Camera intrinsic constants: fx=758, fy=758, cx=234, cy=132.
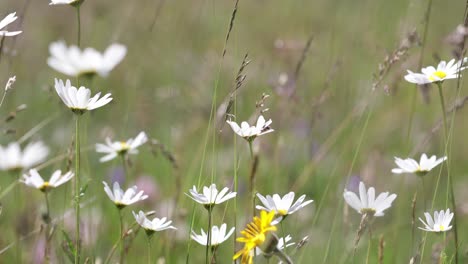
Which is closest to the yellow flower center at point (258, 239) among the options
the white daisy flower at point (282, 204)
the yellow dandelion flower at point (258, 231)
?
the yellow dandelion flower at point (258, 231)

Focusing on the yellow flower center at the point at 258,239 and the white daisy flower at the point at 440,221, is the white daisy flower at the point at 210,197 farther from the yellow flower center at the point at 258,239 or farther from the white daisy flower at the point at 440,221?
the white daisy flower at the point at 440,221

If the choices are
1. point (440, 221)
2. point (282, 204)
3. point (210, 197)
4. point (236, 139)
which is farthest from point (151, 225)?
point (236, 139)

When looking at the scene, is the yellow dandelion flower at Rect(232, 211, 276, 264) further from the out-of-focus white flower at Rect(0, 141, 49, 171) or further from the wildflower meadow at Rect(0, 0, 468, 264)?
the out-of-focus white flower at Rect(0, 141, 49, 171)

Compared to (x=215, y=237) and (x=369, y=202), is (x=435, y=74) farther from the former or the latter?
(x=215, y=237)

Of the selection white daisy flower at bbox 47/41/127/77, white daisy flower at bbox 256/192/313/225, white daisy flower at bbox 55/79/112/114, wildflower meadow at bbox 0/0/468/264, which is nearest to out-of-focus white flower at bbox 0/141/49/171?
wildflower meadow at bbox 0/0/468/264

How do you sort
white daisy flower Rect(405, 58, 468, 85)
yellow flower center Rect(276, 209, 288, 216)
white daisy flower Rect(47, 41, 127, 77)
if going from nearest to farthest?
yellow flower center Rect(276, 209, 288, 216), white daisy flower Rect(405, 58, 468, 85), white daisy flower Rect(47, 41, 127, 77)

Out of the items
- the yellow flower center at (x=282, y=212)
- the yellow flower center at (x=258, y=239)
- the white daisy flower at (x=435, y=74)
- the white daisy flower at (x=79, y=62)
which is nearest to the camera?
the yellow flower center at (x=258, y=239)

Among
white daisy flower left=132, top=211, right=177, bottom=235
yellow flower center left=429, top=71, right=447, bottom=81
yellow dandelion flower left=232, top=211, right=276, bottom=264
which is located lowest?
white daisy flower left=132, top=211, right=177, bottom=235

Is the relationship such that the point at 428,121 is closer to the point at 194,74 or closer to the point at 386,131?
the point at 386,131

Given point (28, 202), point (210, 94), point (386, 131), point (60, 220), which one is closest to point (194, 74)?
point (210, 94)
